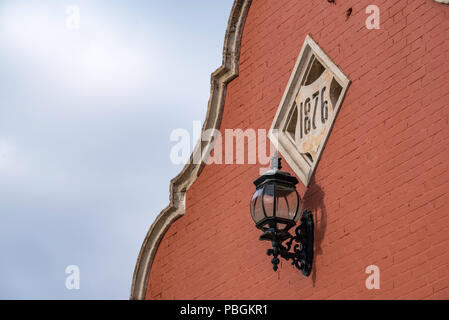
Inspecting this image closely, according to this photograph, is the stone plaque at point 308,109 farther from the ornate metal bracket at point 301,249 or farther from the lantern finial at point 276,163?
the ornate metal bracket at point 301,249

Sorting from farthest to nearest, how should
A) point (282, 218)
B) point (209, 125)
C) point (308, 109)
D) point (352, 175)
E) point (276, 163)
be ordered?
1. point (209, 125)
2. point (308, 109)
3. point (276, 163)
4. point (282, 218)
5. point (352, 175)

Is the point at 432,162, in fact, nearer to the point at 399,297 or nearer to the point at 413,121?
the point at 413,121

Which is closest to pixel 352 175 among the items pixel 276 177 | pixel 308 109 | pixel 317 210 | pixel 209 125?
pixel 317 210

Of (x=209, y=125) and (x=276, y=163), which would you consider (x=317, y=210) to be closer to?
(x=276, y=163)

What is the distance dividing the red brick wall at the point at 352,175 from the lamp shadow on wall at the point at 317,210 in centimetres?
1

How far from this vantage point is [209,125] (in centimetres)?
1191

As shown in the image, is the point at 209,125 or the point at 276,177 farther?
the point at 209,125

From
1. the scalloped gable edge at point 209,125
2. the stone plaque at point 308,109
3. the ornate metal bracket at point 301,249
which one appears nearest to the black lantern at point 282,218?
the ornate metal bracket at point 301,249

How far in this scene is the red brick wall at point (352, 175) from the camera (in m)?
8.85

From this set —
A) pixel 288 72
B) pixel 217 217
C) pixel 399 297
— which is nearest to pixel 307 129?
pixel 288 72

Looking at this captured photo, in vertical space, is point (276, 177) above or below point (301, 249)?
above

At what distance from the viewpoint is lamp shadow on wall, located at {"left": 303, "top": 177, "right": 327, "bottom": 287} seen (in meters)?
9.79

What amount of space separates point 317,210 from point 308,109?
120 centimetres
